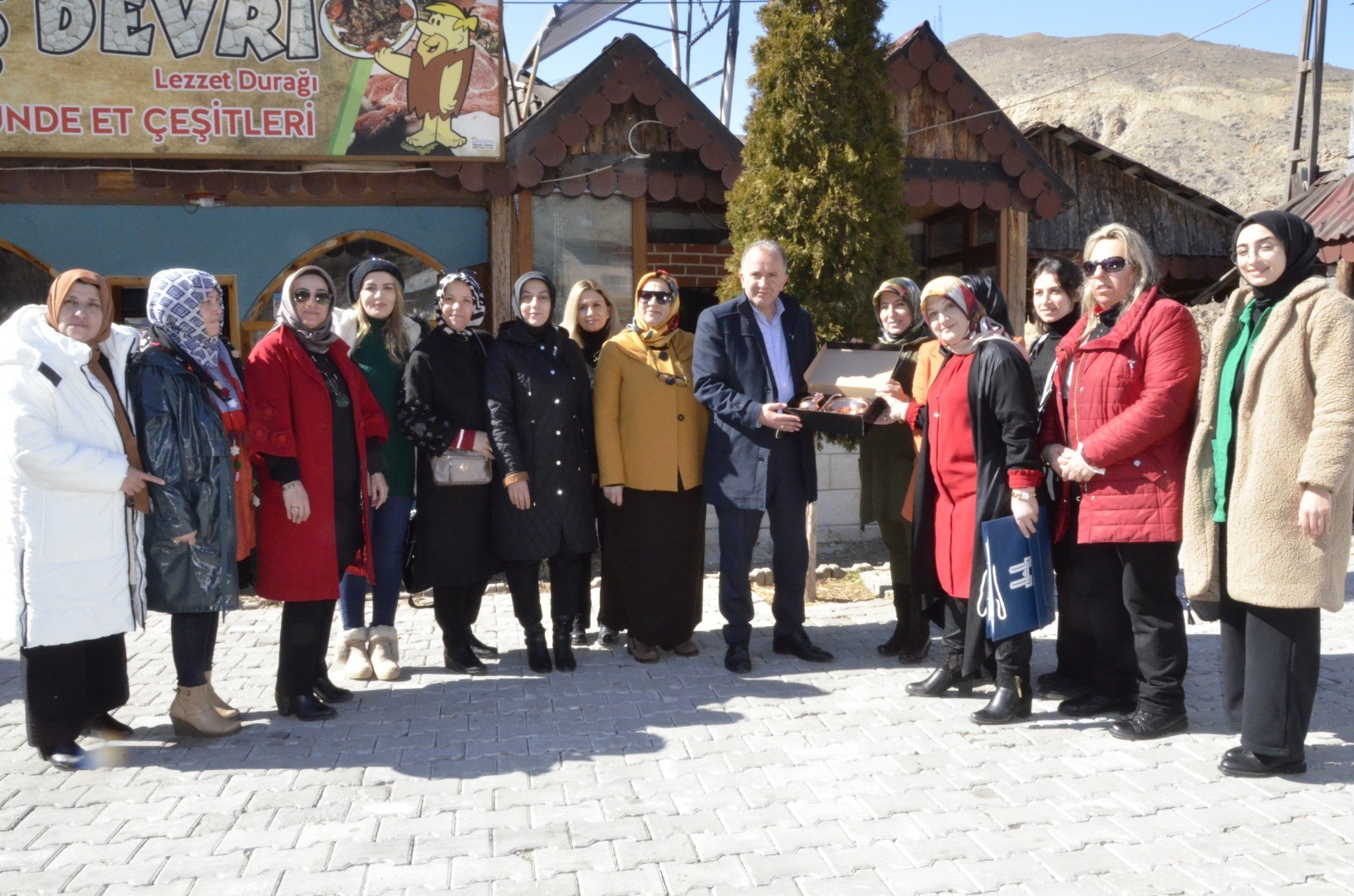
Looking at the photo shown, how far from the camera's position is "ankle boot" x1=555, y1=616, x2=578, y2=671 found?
5.01m

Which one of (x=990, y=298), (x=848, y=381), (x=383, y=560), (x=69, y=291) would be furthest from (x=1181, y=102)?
(x=69, y=291)

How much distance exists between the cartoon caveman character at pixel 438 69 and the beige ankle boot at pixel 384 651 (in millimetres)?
4366

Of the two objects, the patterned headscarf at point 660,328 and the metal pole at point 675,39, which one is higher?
the metal pole at point 675,39

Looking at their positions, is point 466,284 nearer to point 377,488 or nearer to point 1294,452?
point 377,488

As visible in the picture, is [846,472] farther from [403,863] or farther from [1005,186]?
[403,863]

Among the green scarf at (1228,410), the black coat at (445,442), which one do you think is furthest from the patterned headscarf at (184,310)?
the green scarf at (1228,410)

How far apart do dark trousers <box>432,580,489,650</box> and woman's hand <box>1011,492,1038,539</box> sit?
7.75ft

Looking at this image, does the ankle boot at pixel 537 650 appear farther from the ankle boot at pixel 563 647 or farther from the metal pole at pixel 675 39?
the metal pole at pixel 675 39

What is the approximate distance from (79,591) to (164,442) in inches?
22.8

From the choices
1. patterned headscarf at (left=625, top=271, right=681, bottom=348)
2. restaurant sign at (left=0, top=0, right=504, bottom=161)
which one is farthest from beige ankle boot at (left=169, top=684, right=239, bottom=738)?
restaurant sign at (left=0, top=0, right=504, bottom=161)

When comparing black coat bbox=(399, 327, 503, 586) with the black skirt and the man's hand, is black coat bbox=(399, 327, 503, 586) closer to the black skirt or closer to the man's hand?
the black skirt

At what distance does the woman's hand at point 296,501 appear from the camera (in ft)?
13.5

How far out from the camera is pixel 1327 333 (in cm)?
340

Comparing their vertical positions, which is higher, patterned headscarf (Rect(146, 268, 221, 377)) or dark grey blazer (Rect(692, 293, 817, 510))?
patterned headscarf (Rect(146, 268, 221, 377))
